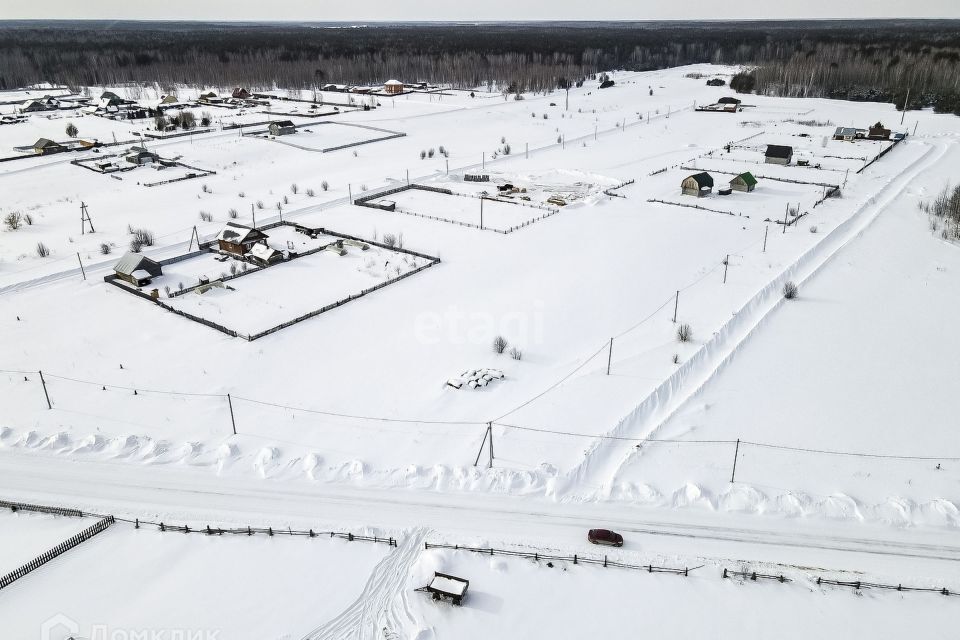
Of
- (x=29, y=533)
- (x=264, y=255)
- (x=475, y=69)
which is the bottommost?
(x=29, y=533)

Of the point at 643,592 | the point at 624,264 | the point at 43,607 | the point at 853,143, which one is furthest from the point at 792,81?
the point at 43,607

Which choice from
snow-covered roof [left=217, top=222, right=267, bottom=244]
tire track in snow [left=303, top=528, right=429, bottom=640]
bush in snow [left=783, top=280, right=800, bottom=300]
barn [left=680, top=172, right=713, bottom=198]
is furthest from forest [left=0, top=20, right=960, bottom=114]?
tire track in snow [left=303, top=528, right=429, bottom=640]

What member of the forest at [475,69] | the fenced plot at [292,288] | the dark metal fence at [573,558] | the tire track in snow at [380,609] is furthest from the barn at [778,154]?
the tire track in snow at [380,609]

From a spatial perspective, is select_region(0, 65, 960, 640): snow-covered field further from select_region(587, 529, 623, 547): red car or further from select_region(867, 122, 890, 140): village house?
select_region(867, 122, 890, 140): village house

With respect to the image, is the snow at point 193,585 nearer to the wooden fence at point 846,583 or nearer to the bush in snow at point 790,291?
the wooden fence at point 846,583

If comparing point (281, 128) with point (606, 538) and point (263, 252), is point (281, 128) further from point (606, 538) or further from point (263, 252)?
point (606, 538)

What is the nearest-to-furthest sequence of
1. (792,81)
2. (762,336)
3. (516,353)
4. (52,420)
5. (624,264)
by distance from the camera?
1. (52,420)
2. (516,353)
3. (762,336)
4. (624,264)
5. (792,81)

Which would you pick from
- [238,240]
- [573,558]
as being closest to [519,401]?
[573,558]

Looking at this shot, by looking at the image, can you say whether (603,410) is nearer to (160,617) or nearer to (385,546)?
(385,546)
